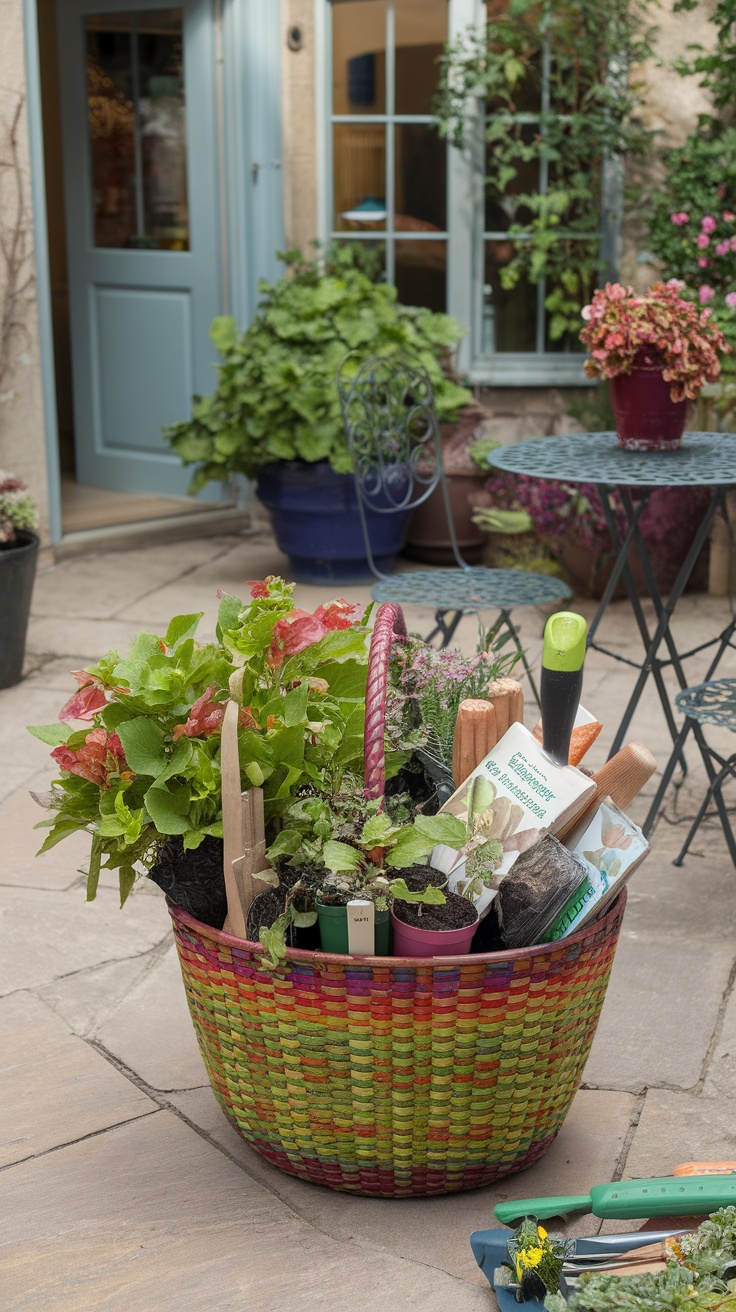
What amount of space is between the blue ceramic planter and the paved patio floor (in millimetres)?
2149

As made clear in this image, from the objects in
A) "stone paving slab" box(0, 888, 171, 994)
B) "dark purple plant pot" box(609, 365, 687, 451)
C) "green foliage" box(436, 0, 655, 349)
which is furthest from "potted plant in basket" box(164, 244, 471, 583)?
"stone paving slab" box(0, 888, 171, 994)

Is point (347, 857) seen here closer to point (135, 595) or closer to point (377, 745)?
point (377, 745)

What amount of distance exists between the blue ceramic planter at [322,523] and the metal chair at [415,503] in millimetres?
98

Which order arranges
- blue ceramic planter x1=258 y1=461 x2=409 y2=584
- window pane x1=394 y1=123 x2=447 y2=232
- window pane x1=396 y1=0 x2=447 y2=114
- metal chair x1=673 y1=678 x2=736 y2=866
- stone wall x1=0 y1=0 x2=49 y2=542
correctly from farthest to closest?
window pane x1=394 y1=123 x2=447 y2=232 < window pane x1=396 y1=0 x2=447 y2=114 < blue ceramic planter x1=258 y1=461 x2=409 y2=584 < stone wall x1=0 y1=0 x2=49 y2=542 < metal chair x1=673 y1=678 x2=736 y2=866

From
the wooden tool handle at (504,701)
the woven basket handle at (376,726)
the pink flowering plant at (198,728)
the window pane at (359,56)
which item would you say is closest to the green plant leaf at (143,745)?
the pink flowering plant at (198,728)

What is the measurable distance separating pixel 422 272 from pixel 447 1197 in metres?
4.90

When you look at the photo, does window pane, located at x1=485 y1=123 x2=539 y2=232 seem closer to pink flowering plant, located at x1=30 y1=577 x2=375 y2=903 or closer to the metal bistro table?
the metal bistro table

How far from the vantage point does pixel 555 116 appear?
19.6 ft

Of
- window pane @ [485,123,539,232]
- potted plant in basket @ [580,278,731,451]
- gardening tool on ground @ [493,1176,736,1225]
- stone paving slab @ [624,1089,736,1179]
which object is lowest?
stone paving slab @ [624,1089,736,1179]

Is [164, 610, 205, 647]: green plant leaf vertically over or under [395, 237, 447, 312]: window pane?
under

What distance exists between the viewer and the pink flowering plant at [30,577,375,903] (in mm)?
1962

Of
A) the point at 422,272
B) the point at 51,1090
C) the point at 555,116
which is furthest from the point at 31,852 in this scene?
the point at 555,116

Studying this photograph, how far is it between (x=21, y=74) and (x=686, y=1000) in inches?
167

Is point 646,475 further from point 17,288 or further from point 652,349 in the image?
point 17,288
